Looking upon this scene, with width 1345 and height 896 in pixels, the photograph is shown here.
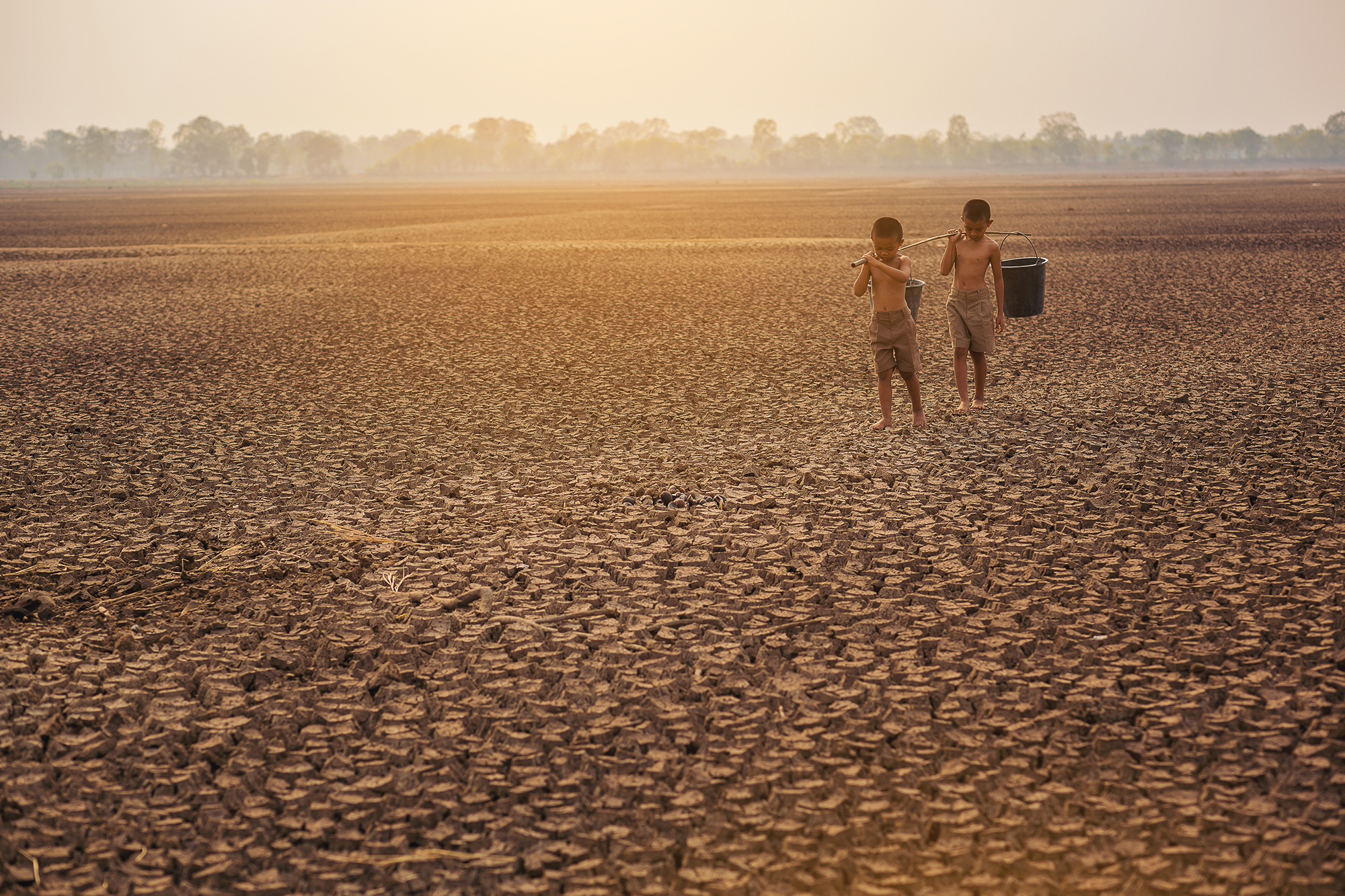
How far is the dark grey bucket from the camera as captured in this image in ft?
23.1

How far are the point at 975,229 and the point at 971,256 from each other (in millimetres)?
187

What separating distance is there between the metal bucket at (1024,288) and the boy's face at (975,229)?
81 centimetres

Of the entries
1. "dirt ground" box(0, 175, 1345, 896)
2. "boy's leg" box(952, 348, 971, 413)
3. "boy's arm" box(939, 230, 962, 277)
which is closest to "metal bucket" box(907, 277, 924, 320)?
"boy's arm" box(939, 230, 962, 277)

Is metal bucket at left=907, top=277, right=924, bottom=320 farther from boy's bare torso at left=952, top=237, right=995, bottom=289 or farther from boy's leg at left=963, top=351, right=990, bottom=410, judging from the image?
boy's leg at left=963, top=351, right=990, bottom=410

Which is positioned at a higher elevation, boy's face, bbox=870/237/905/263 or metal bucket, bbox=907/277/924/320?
boy's face, bbox=870/237/905/263

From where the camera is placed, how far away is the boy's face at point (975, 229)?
20.5 ft

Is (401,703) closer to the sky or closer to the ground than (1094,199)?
closer to the ground

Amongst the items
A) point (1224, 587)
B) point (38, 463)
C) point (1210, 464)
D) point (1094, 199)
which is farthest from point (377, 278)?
point (1094, 199)

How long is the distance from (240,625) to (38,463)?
9.91 ft

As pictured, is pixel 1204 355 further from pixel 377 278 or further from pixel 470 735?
pixel 377 278

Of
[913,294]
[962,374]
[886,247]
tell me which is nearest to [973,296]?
[913,294]

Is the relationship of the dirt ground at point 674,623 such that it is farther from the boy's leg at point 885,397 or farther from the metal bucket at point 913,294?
the metal bucket at point 913,294

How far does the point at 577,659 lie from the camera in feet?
11.5

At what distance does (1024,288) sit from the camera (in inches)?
282
